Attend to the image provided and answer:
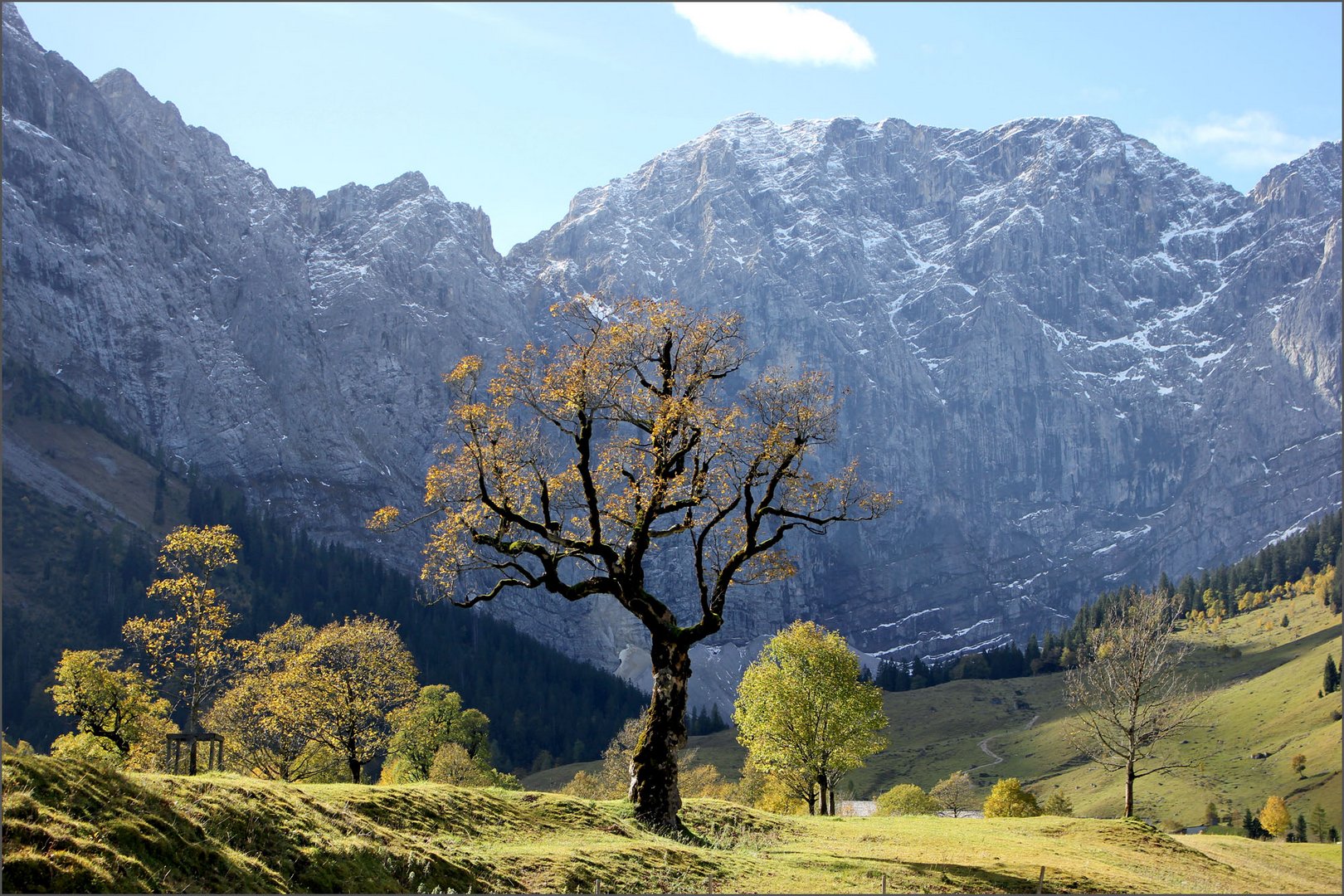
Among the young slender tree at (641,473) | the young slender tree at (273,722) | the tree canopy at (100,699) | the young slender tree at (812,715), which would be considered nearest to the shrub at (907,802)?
the young slender tree at (812,715)

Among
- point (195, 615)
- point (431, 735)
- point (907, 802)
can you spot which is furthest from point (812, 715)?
point (907, 802)

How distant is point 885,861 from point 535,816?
10.5 meters

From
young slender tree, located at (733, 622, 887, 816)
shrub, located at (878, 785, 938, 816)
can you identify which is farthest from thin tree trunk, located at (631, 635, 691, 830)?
shrub, located at (878, 785, 938, 816)

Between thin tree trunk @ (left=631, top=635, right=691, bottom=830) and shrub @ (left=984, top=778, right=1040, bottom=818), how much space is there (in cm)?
6125

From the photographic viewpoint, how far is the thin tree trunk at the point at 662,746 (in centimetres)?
3409

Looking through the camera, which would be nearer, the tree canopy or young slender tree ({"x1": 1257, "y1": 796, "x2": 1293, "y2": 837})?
the tree canopy

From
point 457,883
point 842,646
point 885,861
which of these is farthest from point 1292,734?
point 457,883

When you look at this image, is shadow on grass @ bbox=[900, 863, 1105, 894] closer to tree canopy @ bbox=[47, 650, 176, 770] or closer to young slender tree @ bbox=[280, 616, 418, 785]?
young slender tree @ bbox=[280, 616, 418, 785]

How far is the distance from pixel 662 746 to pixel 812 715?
3840 centimetres

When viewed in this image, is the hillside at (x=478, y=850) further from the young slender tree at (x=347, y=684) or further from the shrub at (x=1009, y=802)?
the shrub at (x=1009, y=802)

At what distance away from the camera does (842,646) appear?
76125 millimetres

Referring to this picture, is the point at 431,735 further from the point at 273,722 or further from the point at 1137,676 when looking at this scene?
the point at 1137,676

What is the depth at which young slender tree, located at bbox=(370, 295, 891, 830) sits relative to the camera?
35312mm

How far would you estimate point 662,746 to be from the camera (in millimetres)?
34750
